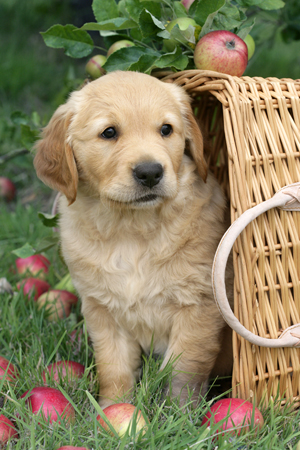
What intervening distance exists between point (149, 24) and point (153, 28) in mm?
29

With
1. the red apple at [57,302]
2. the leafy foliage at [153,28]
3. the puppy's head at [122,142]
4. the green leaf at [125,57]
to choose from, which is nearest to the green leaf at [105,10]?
the leafy foliage at [153,28]

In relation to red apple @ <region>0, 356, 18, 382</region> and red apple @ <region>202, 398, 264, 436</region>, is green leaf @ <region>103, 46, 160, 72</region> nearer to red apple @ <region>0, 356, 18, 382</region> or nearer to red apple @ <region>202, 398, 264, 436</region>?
red apple @ <region>0, 356, 18, 382</region>

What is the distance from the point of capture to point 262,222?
182cm

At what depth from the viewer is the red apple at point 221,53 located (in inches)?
79.3

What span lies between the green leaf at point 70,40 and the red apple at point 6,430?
1.67 metres

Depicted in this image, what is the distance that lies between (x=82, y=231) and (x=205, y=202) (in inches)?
22.7

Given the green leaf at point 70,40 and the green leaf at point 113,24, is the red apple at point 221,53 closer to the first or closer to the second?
the green leaf at point 113,24

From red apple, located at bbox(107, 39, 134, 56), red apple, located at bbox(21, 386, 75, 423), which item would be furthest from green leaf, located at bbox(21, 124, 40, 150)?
red apple, located at bbox(21, 386, 75, 423)

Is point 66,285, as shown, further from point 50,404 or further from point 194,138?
point 194,138

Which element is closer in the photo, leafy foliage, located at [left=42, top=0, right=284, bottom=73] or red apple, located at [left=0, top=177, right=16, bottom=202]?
leafy foliage, located at [left=42, top=0, right=284, bottom=73]

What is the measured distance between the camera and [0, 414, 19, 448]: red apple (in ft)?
5.56

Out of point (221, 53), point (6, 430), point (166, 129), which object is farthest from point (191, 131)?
point (6, 430)

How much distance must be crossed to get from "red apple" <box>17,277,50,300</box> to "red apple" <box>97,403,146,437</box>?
3.86 ft

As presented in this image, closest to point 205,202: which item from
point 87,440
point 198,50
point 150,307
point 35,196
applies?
point 150,307
